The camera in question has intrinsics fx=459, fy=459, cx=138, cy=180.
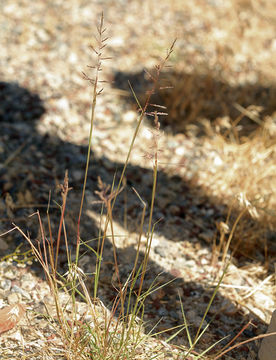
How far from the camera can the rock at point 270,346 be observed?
6.20 ft

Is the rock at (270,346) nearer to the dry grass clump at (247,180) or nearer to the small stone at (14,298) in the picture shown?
the dry grass clump at (247,180)

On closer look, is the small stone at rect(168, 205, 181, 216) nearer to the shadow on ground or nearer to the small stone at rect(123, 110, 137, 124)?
the shadow on ground

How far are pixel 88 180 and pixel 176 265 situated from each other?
3.24ft

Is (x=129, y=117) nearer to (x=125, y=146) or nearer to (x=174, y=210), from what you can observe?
(x=125, y=146)

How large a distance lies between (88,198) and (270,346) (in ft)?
5.07

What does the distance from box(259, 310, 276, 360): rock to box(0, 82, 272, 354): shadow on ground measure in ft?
0.86

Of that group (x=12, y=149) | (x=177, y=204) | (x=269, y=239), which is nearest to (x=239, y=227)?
(x=269, y=239)

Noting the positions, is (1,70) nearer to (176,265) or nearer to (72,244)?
(72,244)

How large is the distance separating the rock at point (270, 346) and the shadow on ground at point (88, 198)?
0.86ft

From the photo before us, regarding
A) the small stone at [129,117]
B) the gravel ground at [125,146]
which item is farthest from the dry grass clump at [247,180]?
the small stone at [129,117]

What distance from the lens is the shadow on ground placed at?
2400 mm

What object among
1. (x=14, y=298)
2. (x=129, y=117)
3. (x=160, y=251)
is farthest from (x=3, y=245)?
(x=129, y=117)

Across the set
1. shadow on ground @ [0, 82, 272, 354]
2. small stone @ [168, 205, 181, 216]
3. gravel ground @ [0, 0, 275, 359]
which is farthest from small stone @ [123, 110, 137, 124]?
small stone @ [168, 205, 181, 216]

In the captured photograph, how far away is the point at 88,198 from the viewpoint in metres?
3.07
